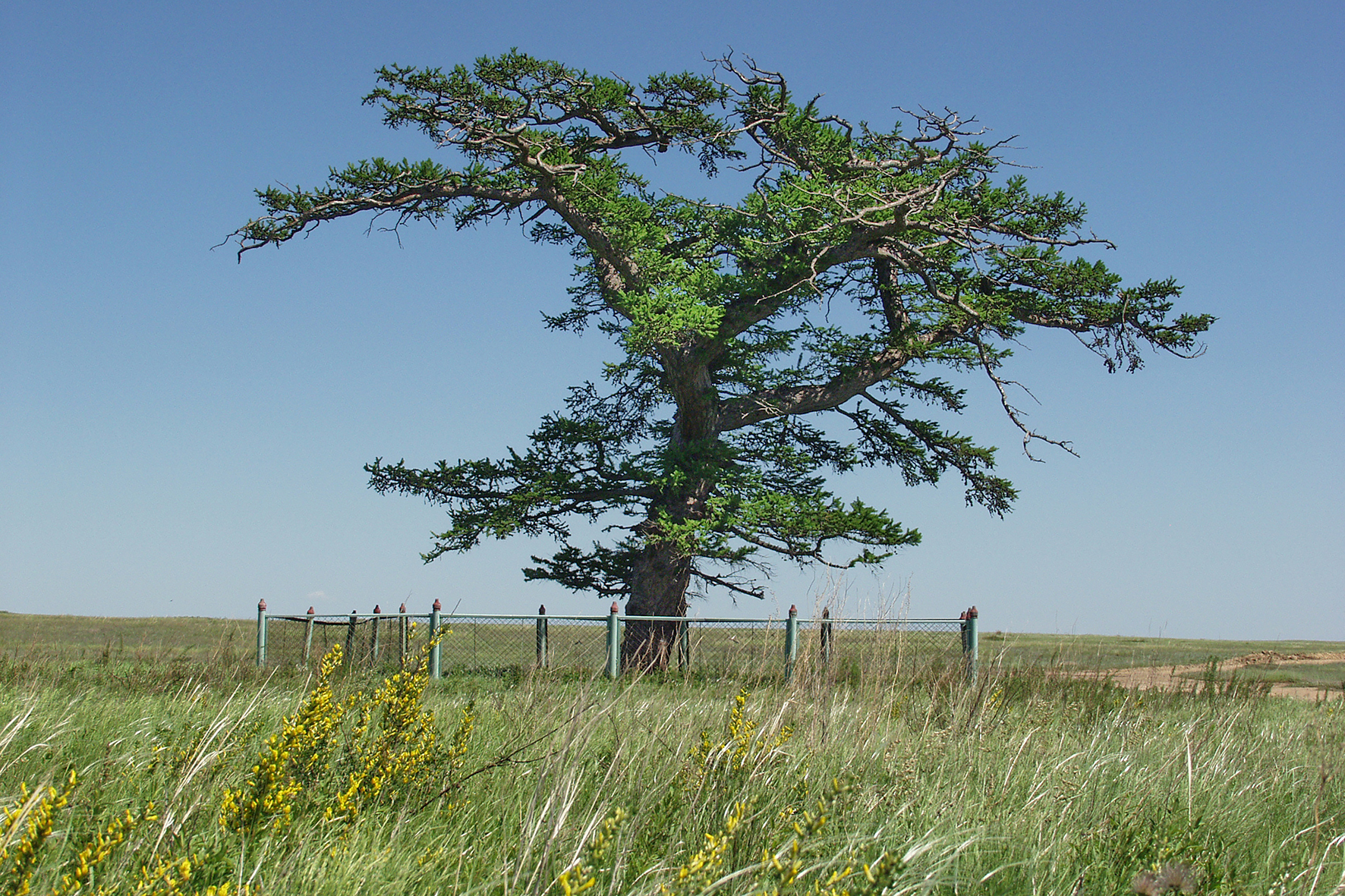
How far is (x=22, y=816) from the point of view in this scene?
217 centimetres

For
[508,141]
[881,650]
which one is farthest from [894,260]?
[881,650]

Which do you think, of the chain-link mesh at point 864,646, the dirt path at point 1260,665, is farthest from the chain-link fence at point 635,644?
the dirt path at point 1260,665

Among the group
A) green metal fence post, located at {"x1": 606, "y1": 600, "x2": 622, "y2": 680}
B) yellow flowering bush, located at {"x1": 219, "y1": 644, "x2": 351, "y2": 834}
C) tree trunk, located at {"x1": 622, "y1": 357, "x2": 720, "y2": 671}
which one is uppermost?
tree trunk, located at {"x1": 622, "y1": 357, "x2": 720, "y2": 671}

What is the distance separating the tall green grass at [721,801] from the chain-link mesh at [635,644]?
0.90ft

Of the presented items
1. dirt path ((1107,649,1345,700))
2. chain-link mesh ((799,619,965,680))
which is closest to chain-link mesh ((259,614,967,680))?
chain-link mesh ((799,619,965,680))

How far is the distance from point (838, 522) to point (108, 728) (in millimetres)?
10164

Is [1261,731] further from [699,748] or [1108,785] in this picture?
[699,748]

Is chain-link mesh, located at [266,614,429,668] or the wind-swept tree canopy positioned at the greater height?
the wind-swept tree canopy

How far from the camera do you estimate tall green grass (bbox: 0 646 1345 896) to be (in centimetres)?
269

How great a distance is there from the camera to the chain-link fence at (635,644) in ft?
18.8

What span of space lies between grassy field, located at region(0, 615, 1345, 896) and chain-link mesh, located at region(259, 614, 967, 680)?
259mm

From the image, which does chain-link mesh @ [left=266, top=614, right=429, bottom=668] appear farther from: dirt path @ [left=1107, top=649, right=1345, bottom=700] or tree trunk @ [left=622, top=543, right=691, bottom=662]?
dirt path @ [left=1107, top=649, right=1345, bottom=700]

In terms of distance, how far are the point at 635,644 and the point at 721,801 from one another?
A: 36.8 ft

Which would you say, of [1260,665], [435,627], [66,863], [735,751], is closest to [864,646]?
[735,751]
